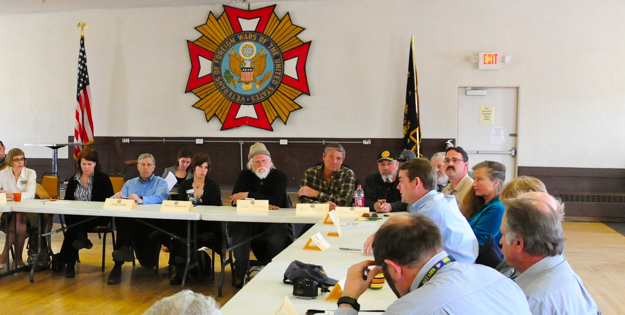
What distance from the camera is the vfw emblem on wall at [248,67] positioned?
835 cm

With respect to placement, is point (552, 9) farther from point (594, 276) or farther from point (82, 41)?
point (82, 41)

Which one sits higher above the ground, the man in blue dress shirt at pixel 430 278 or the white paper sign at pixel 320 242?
the man in blue dress shirt at pixel 430 278

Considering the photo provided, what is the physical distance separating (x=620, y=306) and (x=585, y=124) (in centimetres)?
443

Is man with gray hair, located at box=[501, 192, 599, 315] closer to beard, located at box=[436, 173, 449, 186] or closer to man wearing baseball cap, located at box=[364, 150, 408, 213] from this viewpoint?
man wearing baseball cap, located at box=[364, 150, 408, 213]

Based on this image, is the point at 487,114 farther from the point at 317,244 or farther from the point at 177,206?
the point at 317,244

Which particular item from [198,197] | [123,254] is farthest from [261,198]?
[123,254]

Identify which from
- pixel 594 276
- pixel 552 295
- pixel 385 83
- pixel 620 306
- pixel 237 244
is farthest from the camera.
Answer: pixel 385 83

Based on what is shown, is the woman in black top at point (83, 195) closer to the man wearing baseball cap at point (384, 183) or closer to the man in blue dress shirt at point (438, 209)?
the man wearing baseball cap at point (384, 183)

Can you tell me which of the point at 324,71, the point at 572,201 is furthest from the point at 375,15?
the point at 572,201

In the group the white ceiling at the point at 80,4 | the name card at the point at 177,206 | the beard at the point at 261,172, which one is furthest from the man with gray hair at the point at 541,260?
the white ceiling at the point at 80,4

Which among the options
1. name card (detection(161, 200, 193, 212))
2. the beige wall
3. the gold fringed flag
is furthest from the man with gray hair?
the beige wall

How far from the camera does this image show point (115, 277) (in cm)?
452

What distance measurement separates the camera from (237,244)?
4.34 meters

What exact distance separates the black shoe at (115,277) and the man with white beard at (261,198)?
1.02 m
